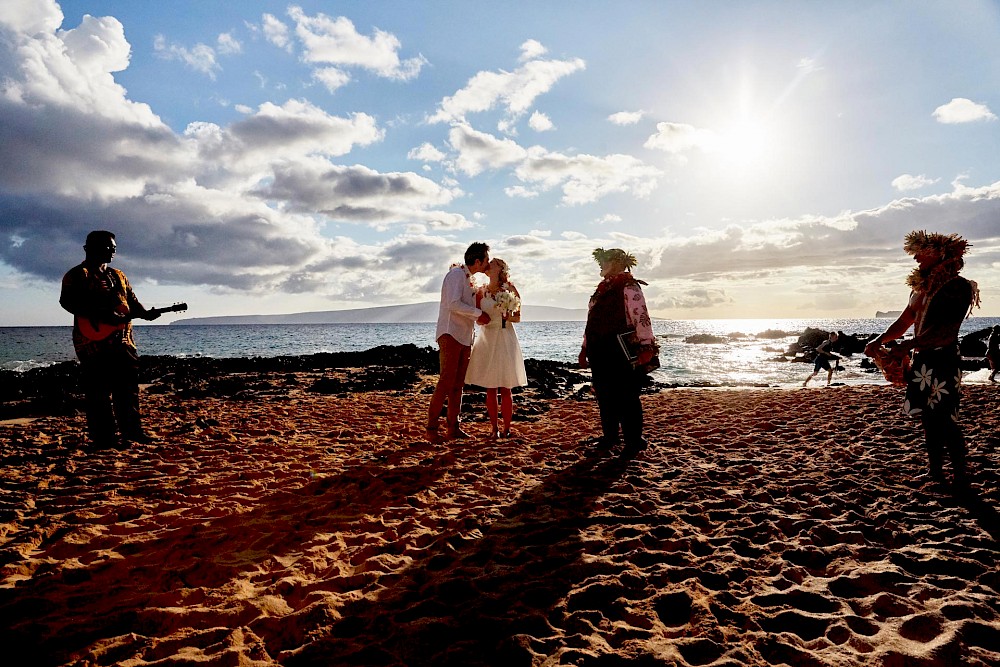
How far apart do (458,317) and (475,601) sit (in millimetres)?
4006

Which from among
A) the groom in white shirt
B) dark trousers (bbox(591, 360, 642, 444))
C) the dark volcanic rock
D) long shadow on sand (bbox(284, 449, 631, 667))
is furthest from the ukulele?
the dark volcanic rock

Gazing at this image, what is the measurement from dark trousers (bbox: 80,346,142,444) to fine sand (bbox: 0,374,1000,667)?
0.43 m

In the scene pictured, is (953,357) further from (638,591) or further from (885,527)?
(638,591)

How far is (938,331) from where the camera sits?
457 cm

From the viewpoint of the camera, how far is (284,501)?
4.78m

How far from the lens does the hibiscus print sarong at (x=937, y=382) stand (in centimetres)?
460

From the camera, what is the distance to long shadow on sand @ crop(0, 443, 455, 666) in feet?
8.71

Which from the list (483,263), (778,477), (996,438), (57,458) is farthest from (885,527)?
(57,458)

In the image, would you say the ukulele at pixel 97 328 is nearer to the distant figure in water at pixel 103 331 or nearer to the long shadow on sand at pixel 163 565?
the distant figure in water at pixel 103 331

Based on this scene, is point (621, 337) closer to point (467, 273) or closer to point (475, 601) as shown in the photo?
point (467, 273)

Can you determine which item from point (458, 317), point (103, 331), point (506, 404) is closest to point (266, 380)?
point (103, 331)

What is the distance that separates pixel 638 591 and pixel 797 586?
0.98m

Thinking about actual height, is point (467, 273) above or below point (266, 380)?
above

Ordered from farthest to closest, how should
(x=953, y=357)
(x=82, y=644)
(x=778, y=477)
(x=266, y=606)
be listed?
(x=778, y=477), (x=953, y=357), (x=266, y=606), (x=82, y=644)
